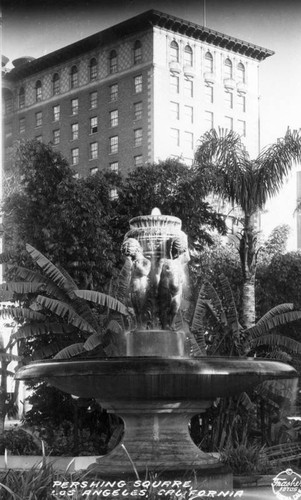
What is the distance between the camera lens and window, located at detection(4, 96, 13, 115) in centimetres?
4308

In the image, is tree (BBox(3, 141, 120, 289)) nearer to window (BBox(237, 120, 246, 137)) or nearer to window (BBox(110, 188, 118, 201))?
window (BBox(110, 188, 118, 201))

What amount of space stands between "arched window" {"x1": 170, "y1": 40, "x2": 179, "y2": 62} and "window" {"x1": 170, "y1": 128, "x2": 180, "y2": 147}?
344 centimetres

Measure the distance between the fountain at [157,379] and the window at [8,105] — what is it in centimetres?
2923

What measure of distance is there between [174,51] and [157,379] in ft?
103

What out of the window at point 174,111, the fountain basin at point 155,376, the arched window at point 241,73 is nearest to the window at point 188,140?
the window at point 174,111

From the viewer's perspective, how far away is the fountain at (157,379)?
1245 cm

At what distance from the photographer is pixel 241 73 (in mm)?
40031

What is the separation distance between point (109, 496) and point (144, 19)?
32.1 m

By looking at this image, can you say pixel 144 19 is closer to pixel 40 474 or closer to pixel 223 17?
pixel 223 17

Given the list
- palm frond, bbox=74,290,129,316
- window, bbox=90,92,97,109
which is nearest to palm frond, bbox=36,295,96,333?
palm frond, bbox=74,290,129,316

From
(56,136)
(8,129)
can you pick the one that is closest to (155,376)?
(8,129)

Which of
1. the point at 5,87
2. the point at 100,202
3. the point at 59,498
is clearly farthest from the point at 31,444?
the point at 5,87

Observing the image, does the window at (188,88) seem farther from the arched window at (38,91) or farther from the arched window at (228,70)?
the arched window at (38,91)

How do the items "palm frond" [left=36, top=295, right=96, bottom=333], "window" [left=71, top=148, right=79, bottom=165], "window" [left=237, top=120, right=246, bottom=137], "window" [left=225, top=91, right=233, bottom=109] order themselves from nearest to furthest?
1. "palm frond" [left=36, top=295, right=96, bottom=333]
2. "window" [left=225, top=91, right=233, bottom=109]
3. "window" [left=237, top=120, right=246, bottom=137]
4. "window" [left=71, top=148, right=79, bottom=165]
